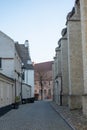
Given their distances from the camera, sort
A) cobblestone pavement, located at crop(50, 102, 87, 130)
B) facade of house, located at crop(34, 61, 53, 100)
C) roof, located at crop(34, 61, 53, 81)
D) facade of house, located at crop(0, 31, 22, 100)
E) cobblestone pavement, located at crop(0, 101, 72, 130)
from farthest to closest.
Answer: roof, located at crop(34, 61, 53, 81) → facade of house, located at crop(34, 61, 53, 100) → facade of house, located at crop(0, 31, 22, 100) → cobblestone pavement, located at crop(0, 101, 72, 130) → cobblestone pavement, located at crop(50, 102, 87, 130)

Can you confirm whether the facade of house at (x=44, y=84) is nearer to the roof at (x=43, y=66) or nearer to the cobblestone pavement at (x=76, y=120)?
the roof at (x=43, y=66)

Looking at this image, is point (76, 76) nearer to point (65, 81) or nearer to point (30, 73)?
point (65, 81)

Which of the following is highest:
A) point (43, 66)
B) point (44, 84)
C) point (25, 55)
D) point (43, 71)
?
point (43, 66)

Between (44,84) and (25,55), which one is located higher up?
(25,55)

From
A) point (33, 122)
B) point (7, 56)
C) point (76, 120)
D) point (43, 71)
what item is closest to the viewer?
point (76, 120)

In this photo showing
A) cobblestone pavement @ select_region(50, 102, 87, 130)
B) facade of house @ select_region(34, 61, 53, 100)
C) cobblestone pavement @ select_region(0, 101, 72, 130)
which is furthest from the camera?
facade of house @ select_region(34, 61, 53, 100)

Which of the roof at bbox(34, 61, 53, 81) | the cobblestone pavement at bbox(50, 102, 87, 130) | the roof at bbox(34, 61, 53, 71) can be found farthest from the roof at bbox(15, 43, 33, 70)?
the cobblestone pavement at bbox(50, 102, 87, 130)

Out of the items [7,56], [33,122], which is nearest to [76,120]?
[33,122]

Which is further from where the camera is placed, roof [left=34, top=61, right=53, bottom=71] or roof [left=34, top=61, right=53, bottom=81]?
roof [left=34, top=61, right=53, bottom=71]

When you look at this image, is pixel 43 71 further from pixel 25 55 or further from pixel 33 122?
pixel 33 122

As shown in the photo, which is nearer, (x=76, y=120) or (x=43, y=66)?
(x=76, y=120)

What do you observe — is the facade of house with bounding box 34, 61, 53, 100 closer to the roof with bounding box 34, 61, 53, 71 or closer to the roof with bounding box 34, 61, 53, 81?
the roof with bounding box 34, 61, 53, 81

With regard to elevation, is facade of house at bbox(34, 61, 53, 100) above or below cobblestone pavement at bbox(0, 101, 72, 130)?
above

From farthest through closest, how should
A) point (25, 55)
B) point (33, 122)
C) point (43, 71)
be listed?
1. point (43, 71)
2. point (25, 55)
3. point (33, 122)
